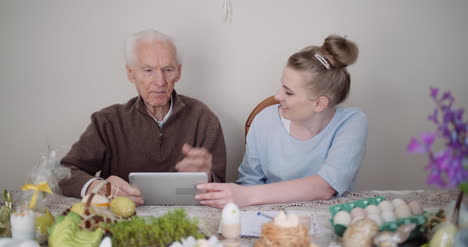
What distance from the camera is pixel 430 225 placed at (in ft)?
3.95

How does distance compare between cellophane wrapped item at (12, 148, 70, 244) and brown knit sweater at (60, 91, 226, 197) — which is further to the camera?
brown knit sweater at (60, 91, 226, 197)

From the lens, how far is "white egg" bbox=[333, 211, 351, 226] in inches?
52.7

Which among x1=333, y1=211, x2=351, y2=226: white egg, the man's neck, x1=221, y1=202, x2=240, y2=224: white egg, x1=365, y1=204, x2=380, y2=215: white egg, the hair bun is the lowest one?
x1=333, y1=211, x2=351, y2=226: white egg

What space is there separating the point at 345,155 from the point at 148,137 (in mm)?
1040

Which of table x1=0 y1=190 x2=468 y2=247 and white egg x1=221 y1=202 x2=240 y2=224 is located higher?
white egg x1=221 y1=202 x2=240 y2=224

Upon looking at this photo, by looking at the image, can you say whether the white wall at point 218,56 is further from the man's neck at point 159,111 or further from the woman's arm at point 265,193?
the woman's arm at point 265,193

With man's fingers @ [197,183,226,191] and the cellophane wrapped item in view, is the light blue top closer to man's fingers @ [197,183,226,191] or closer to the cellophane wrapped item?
man's fingers @ [197,183,226,191]

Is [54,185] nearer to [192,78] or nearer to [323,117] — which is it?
[323,117]

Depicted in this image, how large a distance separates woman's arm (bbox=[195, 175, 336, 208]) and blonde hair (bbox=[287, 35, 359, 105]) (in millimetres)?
468

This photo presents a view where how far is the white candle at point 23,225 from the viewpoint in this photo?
4.01ft

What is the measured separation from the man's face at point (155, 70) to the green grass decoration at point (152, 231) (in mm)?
1181

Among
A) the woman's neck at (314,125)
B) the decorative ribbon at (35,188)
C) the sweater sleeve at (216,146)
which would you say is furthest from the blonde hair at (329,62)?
the decorative ribbon at (35,188)

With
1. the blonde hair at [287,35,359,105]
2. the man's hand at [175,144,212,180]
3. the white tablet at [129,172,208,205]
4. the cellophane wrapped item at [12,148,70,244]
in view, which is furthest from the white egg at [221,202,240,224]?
the blonde hair at [287,35,359,105]

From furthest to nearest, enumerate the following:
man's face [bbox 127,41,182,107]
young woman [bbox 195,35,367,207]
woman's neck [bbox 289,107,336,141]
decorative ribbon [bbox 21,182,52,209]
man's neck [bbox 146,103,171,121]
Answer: man's neck [bbox 146,103,171,121], man's face [bbox 127,41,182,107], woman's neck [bbox 289,107,336,141], young woman [bbox 195,35,367,207], decorative ribbon [bbox 21,182,52,209]
